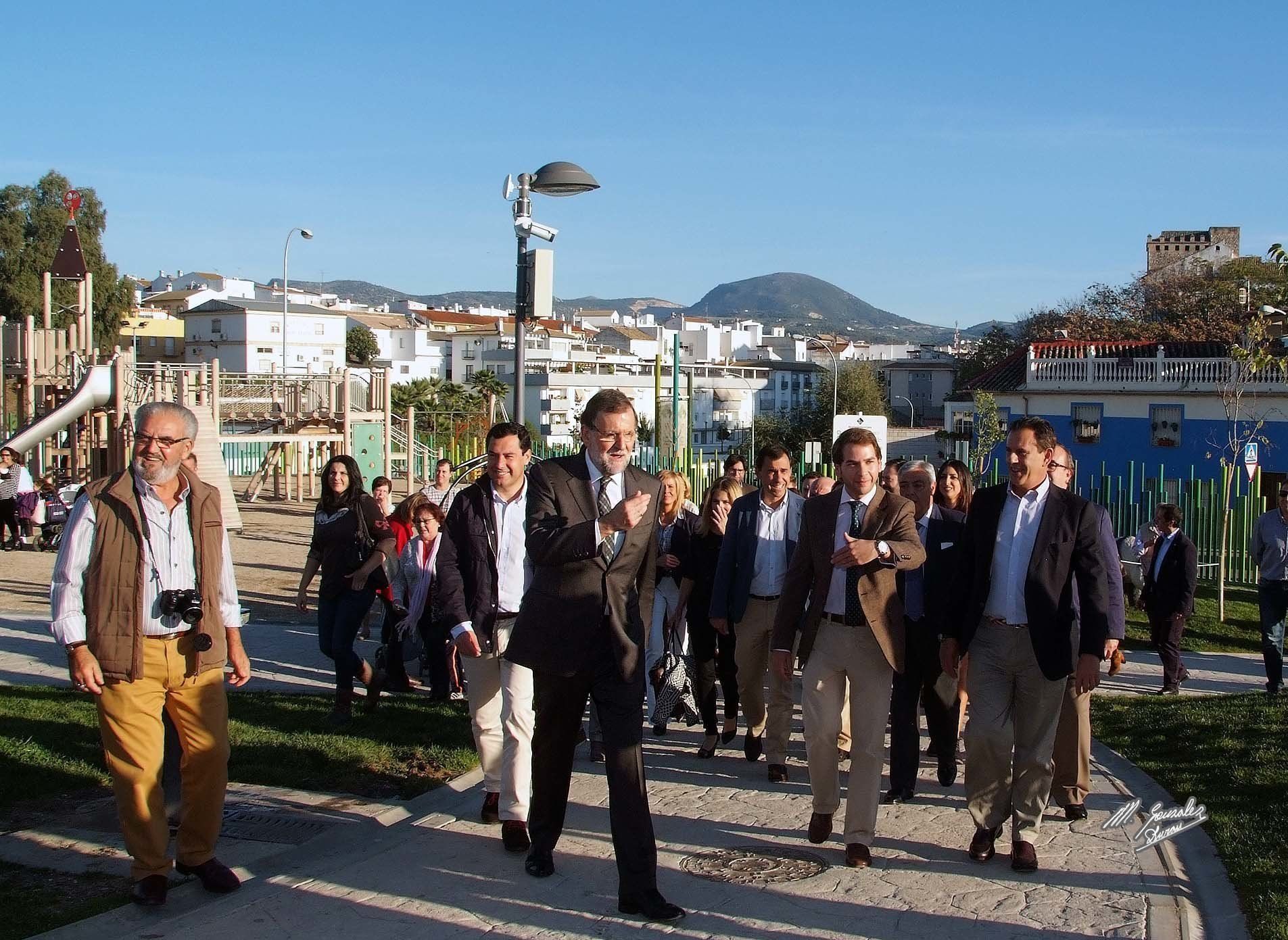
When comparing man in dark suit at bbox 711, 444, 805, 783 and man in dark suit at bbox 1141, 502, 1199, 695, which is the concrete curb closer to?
man in dark suit at bbox 711, 444, 805, 783

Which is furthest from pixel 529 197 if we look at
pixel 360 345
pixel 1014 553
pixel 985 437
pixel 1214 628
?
pixel 360 345

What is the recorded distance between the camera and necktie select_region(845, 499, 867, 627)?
619cm

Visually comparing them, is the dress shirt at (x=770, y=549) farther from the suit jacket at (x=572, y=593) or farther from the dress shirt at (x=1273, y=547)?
the dress shirt at (x=1273, y=547)

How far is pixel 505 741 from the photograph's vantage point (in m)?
6.34

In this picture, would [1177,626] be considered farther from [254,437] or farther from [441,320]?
[441,320]

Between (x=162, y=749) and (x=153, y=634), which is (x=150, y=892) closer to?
(x=162, y=749)

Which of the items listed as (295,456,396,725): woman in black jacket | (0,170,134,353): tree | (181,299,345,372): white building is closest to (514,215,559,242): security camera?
(295,456,396,725): woman in black jacket

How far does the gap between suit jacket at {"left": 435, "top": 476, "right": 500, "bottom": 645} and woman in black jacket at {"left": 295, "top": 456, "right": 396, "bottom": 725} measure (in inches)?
93.7

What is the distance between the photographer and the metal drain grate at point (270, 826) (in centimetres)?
632

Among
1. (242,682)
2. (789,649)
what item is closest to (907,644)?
(789,649)

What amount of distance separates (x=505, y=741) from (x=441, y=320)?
442 feet

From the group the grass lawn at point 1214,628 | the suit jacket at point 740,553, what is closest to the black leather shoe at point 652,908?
the suit jacket at point 740,553

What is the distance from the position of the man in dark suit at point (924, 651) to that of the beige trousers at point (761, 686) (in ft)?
2.05

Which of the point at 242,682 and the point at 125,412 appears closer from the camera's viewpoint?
the point at 242,682
